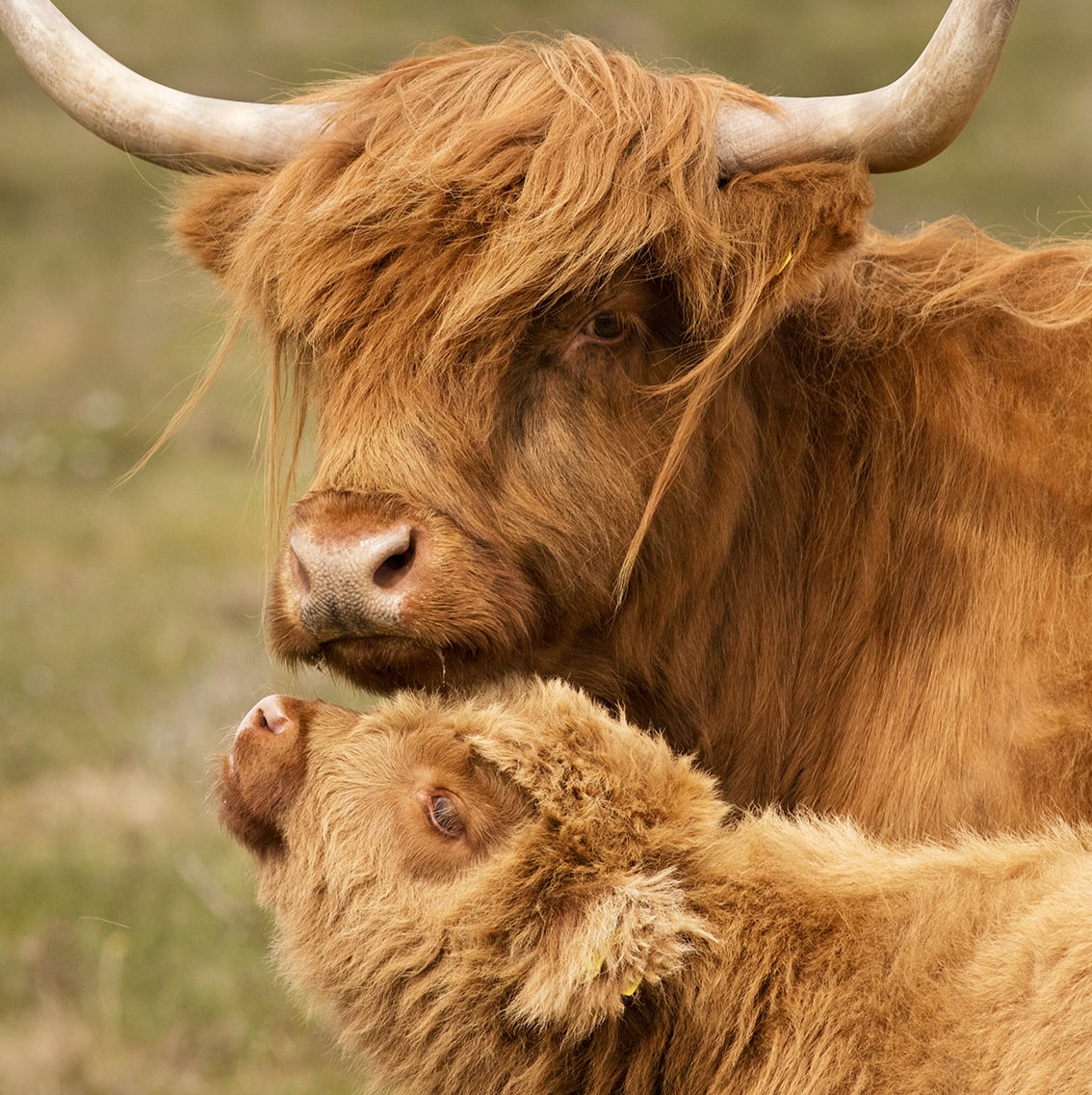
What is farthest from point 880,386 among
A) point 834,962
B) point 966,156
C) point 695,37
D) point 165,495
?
point 695,37

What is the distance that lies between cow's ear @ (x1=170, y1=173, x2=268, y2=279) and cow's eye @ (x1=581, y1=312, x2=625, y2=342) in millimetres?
923

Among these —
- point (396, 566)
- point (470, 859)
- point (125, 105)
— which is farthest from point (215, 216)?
point (470, 859)

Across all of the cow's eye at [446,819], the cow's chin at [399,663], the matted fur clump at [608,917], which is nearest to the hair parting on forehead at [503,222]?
the cow's chin at [399,663]

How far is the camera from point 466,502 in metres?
3.49

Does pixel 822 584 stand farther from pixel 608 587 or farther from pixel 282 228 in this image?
pixel 282 228

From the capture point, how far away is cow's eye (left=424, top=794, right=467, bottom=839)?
11.7 feet

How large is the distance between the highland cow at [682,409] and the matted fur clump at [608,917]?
0.75ft

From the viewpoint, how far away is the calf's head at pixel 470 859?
129 inches

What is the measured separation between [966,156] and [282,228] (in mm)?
23602

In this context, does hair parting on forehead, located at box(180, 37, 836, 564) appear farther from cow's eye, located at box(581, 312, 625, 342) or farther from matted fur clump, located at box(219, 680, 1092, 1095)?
matted fur clump, located at box(219, 680, 1092, 1095)

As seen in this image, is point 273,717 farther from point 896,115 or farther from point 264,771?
point 896,115

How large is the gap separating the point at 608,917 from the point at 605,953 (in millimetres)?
73

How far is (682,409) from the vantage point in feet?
12.2

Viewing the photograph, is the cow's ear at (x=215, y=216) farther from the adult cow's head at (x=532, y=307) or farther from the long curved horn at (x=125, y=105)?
the adult cow's head at (x=532, y=307)
